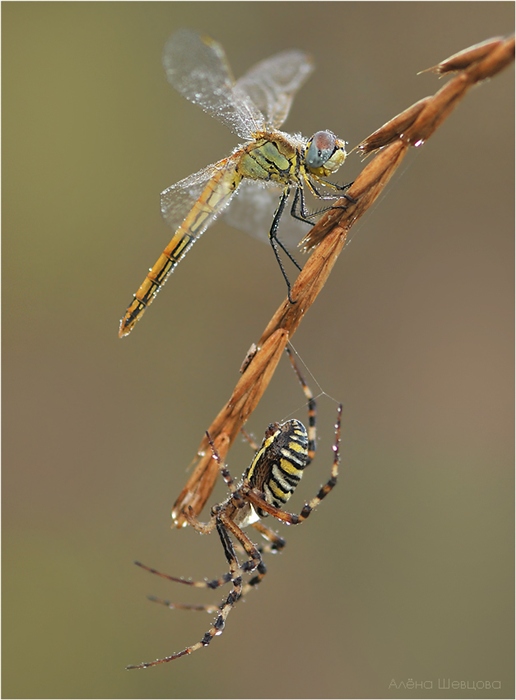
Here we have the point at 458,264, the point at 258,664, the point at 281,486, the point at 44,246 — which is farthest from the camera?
the point at 458,264

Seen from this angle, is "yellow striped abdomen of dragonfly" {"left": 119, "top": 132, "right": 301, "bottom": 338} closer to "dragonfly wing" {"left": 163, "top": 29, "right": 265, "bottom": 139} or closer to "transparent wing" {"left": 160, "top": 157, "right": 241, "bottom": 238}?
"transparent wing" {"left": 160, "top": 157, "right": 241, "bottom": 238}

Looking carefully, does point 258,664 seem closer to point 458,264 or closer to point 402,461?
point 402,461

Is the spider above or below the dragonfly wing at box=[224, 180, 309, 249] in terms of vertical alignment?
below

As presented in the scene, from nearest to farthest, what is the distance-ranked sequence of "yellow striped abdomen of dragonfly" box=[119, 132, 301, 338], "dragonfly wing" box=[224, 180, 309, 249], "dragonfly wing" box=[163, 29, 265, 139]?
"yellow striped abdomen of dragonfly" box=[119, 132, 301, 338] → "dragonfly wing" box=[163, 29, 265, 139] → "dragonfly wing" box=[224, 180, 309, 249]

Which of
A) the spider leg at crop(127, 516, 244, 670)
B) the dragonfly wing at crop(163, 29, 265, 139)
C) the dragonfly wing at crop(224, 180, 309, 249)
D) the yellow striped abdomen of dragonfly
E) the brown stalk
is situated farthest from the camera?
the spider leg at crop(127, 516, 244, 670)

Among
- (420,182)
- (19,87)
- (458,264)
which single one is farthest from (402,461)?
(19,87)

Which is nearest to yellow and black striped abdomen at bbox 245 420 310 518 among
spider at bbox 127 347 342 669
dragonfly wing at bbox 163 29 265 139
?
spider at bbox 127 347 342 669

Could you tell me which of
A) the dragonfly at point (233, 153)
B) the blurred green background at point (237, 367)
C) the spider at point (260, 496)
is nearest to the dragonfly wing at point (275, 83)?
the dragonfly at point (233, 153)

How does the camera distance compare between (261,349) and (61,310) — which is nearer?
(261,349)
